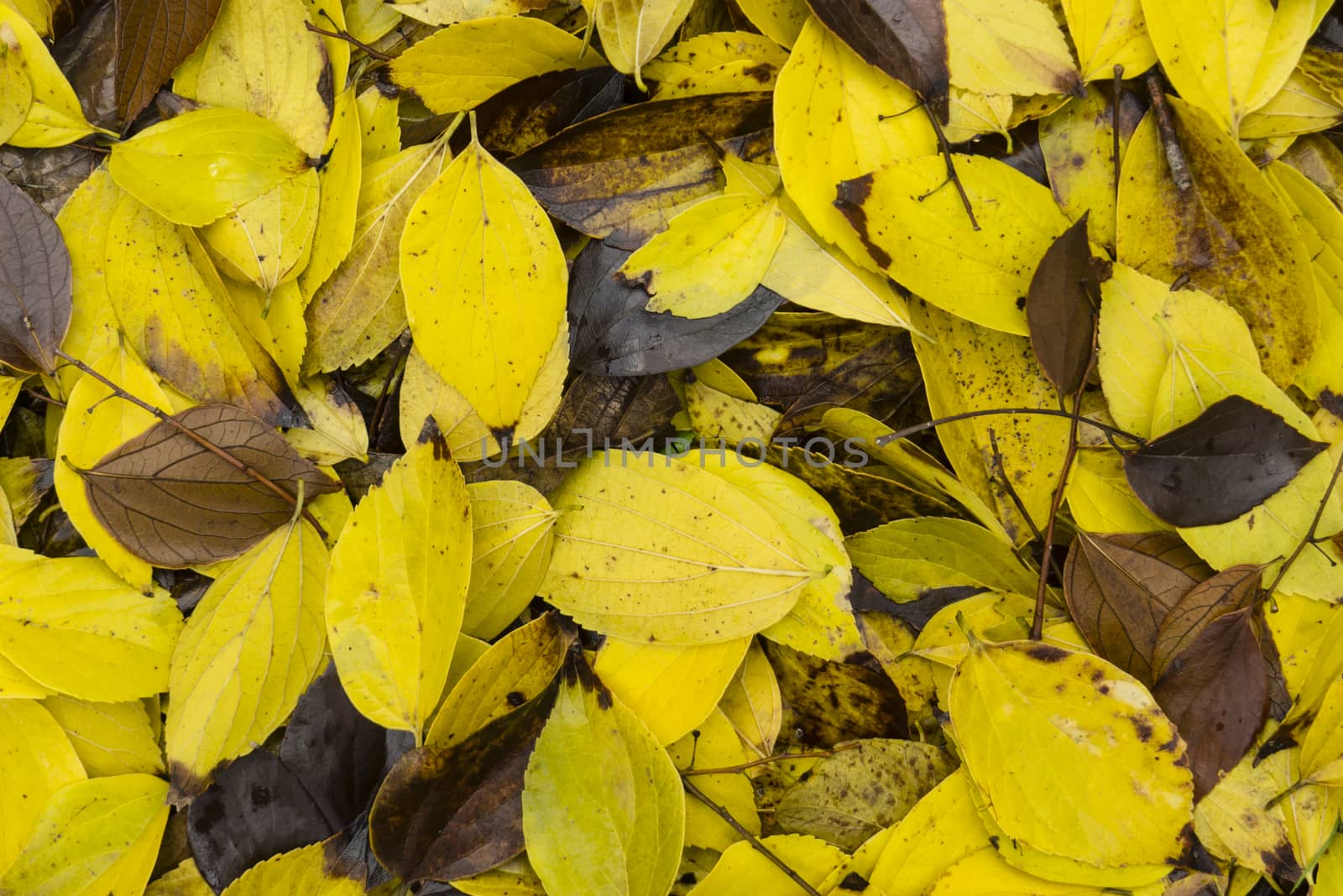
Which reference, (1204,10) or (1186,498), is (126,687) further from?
(1204,10)

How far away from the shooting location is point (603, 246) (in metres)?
0.62

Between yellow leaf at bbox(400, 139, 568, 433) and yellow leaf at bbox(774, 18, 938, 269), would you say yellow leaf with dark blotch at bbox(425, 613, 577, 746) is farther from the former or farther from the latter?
yellow leaf at bbox(774, 18, 938, 269)

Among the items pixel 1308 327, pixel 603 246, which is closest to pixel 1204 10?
pixel 1308 327

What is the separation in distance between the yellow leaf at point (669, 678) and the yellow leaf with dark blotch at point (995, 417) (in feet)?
0.65

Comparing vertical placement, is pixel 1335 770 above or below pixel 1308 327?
below

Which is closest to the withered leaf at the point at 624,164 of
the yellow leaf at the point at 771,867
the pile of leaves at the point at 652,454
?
the pile of leaves at the point at 652,454

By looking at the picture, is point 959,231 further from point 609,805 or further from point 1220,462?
point 609,805

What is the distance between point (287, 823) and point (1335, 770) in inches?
27.0

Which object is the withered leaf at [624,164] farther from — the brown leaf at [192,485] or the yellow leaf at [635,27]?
the brown leaf at [192,485]

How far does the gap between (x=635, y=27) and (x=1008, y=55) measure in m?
0.24

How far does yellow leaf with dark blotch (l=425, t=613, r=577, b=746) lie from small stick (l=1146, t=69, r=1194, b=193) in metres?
0.51

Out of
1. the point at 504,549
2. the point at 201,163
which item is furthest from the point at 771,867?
the point at 201,163

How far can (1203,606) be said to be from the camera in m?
0.60

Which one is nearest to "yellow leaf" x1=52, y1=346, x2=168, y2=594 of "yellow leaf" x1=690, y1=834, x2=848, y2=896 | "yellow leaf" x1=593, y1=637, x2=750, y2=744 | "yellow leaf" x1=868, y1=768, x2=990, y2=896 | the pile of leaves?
the pile of leaves
